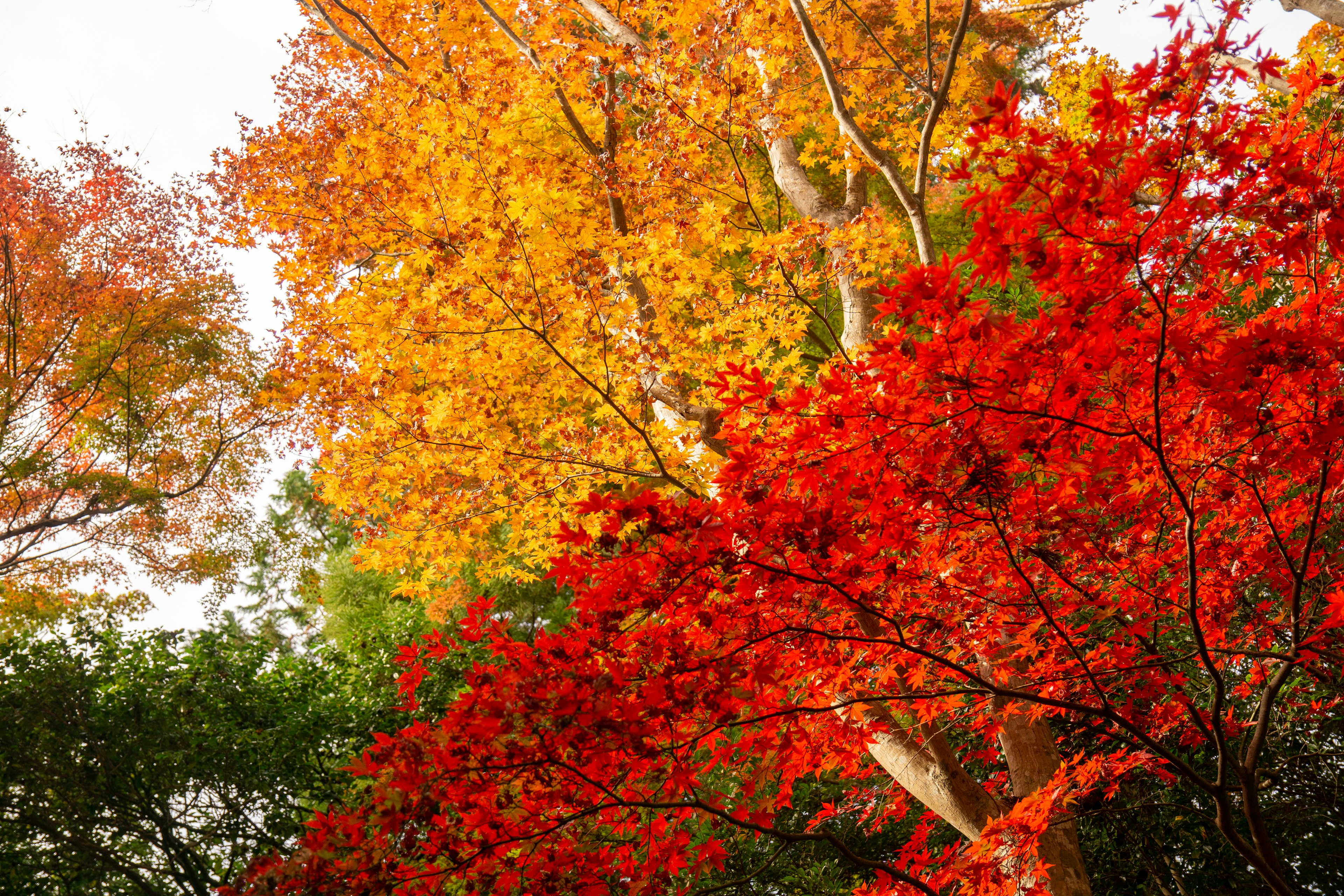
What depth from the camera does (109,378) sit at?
8117mm

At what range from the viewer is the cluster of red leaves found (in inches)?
70.5

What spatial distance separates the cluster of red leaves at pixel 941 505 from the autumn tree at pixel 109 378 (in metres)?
7.37

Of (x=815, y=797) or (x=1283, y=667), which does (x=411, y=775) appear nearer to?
(x=1283, y=667)

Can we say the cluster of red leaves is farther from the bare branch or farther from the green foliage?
the bare branch

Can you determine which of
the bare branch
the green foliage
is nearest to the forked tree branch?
the bare branch

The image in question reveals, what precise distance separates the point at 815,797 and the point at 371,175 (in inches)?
227

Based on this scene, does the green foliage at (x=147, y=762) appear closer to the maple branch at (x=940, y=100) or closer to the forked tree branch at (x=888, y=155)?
the forked tree branch at (x=888, y=155)

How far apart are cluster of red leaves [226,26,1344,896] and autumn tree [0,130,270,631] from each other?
Result: 24.2 ft

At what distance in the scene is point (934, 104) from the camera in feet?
11.5

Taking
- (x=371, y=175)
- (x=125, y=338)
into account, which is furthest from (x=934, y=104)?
(x=125, y=338)

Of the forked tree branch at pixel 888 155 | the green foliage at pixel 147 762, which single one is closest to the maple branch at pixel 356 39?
the forked tree branch at pixel 888 155

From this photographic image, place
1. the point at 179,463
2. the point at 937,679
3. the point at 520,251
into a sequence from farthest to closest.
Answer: the point at 179,463, the point at 520,251, the point at 937,679

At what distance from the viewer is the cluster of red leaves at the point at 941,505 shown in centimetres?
179

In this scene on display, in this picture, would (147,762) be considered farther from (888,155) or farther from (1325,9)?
(1325,9)
